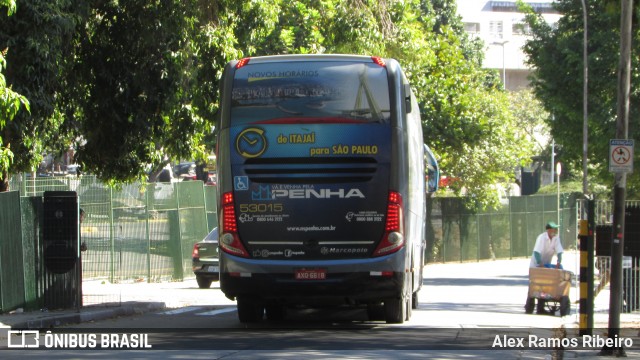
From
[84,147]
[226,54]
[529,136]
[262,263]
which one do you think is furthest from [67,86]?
[529,136]

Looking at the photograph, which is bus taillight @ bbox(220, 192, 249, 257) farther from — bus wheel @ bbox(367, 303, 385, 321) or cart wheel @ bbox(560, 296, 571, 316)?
cart wheel @ bbox(560, 296, 571, 316)

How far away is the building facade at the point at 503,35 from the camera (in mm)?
85750

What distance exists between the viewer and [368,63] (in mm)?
13773

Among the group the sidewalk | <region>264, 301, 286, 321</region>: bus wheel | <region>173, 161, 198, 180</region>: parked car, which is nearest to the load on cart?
the sidewalk

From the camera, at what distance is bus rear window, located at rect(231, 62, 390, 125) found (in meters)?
13.5

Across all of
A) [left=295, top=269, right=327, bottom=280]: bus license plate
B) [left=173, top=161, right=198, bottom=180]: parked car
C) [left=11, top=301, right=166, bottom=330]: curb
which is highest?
[left=173, top=161, right=198, bottom=180]: parked car

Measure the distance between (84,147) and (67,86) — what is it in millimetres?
1336

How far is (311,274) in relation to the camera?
44.2 feet

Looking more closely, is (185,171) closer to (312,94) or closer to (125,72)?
(125,72)

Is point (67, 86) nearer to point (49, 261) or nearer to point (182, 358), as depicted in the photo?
point (49, 261)

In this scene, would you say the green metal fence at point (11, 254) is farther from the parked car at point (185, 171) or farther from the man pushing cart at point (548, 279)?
the parked car at point (185, 171)

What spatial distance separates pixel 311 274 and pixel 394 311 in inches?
83.3

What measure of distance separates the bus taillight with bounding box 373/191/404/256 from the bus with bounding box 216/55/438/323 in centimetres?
1

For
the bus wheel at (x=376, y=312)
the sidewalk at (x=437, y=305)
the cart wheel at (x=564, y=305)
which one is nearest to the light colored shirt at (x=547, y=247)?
the cart wheel at (x=564, y=305)
